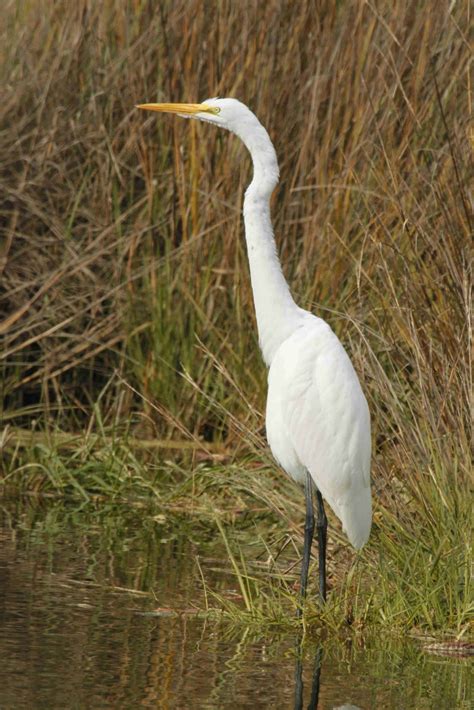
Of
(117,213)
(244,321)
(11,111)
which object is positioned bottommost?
(244,321)

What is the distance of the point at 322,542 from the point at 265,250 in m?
0.91

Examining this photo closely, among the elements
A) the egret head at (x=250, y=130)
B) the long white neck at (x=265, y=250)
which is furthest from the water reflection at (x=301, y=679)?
the egret head at (x=250, y=130)

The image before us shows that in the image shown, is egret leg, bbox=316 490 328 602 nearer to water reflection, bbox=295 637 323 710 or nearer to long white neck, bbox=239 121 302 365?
water reflection, bbox=295 637 323 710

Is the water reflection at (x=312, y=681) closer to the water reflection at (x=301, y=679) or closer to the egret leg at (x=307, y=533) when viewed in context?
the water reflection at (x=301, y=679)

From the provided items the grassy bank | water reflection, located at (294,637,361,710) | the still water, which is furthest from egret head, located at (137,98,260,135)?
water reflection, located at (294,637,361,710)

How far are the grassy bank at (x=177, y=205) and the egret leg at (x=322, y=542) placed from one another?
724 millimetres

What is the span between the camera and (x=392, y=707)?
3352 millimetres

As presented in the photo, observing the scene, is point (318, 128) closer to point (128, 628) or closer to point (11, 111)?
point (11, 111)

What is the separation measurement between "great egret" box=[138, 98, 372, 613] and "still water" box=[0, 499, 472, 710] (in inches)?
15.5

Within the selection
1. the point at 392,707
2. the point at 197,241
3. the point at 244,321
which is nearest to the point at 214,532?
the point at 244,321

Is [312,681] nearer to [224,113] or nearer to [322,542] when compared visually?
[322,542]

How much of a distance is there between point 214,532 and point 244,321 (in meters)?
1.19

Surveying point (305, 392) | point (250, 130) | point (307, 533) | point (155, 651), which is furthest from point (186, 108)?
point (155, 651)

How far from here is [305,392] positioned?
4.38 m
